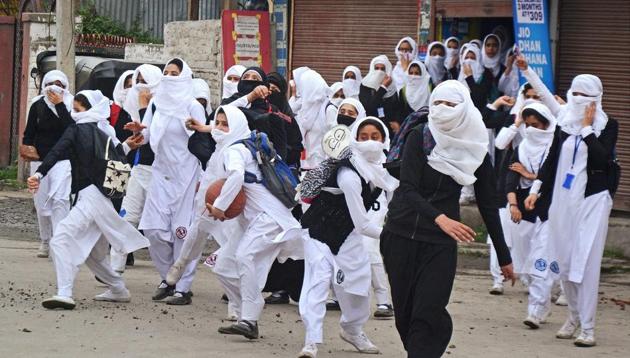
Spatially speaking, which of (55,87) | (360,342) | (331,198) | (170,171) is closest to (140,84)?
(55,87)

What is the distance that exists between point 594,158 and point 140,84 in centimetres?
418

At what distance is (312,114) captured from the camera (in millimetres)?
12992

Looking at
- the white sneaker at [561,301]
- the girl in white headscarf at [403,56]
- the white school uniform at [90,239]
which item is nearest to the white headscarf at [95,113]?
the white school uniform at [90,239]

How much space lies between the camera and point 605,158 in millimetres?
9242

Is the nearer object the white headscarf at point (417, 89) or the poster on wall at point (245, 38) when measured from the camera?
the white headscarf at point (417, 89)

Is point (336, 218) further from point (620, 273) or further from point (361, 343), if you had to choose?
point (620, 273)

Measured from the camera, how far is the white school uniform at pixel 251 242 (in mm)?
8812

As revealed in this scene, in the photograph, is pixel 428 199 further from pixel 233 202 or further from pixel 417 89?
pixel 417 89

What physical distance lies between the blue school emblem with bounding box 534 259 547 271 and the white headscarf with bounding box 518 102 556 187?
0.79 m

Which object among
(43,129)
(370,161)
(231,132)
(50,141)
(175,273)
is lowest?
(175,273)

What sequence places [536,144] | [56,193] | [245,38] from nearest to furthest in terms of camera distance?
[536,144], [56,193], [245,38]

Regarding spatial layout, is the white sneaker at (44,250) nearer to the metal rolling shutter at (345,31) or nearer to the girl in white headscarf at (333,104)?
the girl in white headscarf at (333,104)

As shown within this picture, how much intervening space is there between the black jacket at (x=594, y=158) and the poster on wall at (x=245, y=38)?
812cm

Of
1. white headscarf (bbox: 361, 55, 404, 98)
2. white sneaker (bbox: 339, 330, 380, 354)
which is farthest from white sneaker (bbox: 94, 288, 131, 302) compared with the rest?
white headscarf (bbox: 361, 55, 404, 98)
